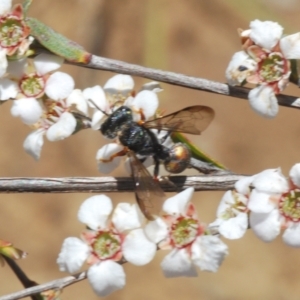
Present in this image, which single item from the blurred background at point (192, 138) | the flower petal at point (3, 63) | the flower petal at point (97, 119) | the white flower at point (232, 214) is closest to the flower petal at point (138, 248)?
the white flower at point (232, 214)

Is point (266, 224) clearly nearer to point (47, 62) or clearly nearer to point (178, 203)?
point (178, 203)

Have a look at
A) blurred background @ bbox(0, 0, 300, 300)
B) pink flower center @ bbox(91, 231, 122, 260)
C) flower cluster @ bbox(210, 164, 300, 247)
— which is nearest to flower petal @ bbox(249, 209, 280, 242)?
flower cluster @ bbox(210, 164, 300, 247)

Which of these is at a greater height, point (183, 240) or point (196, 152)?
point (196, 152)

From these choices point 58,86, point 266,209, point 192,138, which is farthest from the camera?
point 192,138

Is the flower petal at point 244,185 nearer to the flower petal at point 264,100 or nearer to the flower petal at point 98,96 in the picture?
the flower petal at point 264,100

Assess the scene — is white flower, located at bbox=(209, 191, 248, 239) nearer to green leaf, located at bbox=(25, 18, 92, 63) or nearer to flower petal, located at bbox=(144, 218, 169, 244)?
flower petal, located at bbox=(144, 218, 169, 244)

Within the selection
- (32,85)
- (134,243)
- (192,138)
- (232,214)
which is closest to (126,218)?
(134,243)

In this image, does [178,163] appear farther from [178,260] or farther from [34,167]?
[34,167]
